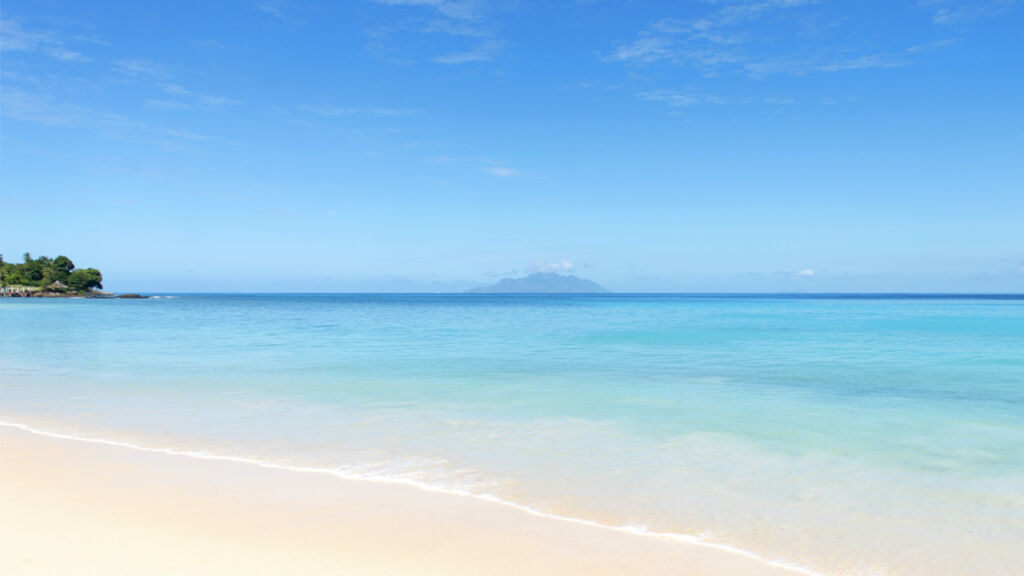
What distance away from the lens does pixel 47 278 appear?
106438 mm

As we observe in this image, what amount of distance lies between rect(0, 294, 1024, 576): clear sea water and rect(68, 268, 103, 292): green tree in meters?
114

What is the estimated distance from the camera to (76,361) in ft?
49.1

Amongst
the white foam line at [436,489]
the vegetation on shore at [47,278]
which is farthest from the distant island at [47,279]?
the white foam line at [436,489]

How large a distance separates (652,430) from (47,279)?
431 feet

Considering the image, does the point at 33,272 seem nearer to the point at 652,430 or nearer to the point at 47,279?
the point at 47,279

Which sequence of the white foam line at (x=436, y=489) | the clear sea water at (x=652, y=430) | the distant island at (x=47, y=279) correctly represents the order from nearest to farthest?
the white foam line at (x=436, y=489) → the clear sea water at (x=652, y=430) → the distant island at (x=47, y=279)

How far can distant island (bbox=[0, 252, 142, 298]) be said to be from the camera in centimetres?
10412

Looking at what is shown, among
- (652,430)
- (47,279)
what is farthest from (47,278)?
(652,430)

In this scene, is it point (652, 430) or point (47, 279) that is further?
point (47, 279)

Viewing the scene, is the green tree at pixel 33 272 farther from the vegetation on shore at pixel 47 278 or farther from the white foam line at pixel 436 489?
the white foam line at pixel 436 489

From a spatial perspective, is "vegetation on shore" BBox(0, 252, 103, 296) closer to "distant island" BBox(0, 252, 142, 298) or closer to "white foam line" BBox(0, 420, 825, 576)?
"distant island" BBox(0, 252, 142, 298)

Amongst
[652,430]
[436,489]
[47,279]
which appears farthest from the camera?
[47,279]

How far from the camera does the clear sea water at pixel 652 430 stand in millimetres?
4553

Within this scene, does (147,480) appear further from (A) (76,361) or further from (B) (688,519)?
(A) (76,361)
